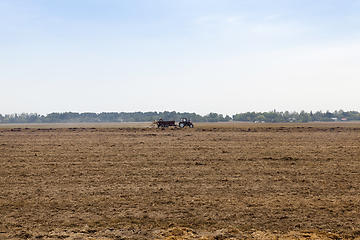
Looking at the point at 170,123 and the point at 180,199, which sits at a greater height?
the point at 170,123

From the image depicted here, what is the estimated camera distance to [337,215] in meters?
7.21

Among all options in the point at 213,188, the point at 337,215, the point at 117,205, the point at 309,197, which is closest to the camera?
the point at 337,215

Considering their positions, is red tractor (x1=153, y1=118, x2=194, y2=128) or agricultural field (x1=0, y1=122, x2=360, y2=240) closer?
agricultural field (x1=0, y1=122, x2=360, y2=240)

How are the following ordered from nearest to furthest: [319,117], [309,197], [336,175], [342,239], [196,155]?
[342,239], [309,197], [336,175], [196,155], [319,117]

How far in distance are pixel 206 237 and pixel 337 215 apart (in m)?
3.37

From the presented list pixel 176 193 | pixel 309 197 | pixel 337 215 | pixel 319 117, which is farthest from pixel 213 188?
pixel 319 117

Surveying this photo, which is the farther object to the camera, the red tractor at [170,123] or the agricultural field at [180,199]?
the red tractor at [170,123]

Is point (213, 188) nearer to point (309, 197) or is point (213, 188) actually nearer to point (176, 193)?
point (176, 193)

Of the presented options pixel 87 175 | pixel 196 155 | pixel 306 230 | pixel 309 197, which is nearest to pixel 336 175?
pixel 309 197

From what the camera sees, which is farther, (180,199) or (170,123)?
(170,123)

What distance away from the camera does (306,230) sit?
6.40m

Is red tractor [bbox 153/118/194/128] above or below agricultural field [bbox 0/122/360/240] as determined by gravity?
above

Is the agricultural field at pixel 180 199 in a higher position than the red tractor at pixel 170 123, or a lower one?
lower

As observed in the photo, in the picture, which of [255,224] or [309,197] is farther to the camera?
[309,197]
